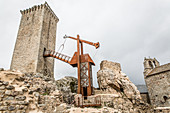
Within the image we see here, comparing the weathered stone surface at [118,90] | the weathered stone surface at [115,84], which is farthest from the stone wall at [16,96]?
the weathered stone surface at [115,84]

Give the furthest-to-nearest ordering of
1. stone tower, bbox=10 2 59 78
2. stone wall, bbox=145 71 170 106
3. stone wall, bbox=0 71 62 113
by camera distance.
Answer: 1. stone wall, bbox=145 71 170 106
2. stone tower, bbox=10 2 59 78
3. stone wall, bbox=0 71 62 113

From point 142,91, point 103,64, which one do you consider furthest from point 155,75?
point 103,64

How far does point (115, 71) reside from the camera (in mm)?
17453

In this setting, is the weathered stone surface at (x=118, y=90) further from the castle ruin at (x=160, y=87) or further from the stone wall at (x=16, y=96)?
the stone wall at (x=16, y=96)

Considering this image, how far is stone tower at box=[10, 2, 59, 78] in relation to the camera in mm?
15320

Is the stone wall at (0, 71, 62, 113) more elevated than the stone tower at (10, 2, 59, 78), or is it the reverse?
the stone tower at (10, 2, 59, 78)

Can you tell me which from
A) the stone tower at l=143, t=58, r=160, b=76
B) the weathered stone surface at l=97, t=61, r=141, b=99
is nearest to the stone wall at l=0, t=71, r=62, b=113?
the weathered stone surface at l=97, t=61, r=141, b=99

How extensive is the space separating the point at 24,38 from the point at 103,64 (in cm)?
1378

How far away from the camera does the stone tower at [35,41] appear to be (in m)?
15.3

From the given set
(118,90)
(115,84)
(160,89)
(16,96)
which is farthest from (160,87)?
(16,96)

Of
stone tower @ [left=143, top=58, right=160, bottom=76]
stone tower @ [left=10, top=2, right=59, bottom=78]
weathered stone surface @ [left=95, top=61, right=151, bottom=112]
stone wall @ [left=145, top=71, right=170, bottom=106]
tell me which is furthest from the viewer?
stone tower @ [left=143, top=58, right=160, bottom=76]

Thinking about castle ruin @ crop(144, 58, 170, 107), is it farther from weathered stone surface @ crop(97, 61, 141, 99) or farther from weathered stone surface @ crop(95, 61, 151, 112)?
weathered stone surface @ crop(97, 61, 141, 99)

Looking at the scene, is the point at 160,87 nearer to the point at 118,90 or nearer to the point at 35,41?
the point at 118,90

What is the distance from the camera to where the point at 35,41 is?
16047mm
